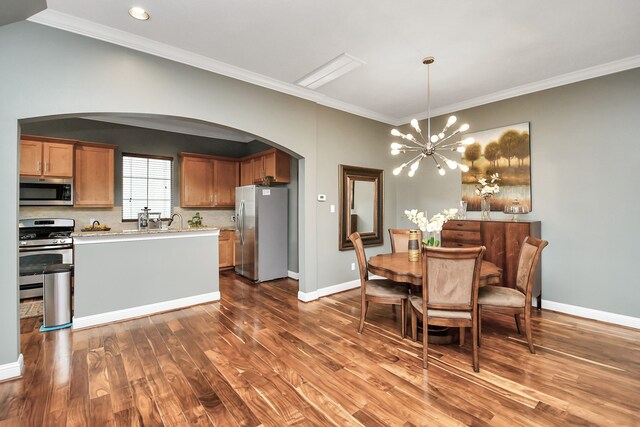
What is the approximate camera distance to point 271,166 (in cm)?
550

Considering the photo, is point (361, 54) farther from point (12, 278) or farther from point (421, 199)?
point (12, 278)

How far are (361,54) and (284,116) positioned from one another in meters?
1.33

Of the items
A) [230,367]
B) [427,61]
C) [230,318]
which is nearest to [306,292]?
[230,318]

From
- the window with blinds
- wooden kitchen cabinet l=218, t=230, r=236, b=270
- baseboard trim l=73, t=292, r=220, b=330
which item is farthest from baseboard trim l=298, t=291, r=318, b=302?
the window with blinds

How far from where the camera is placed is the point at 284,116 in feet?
13.3

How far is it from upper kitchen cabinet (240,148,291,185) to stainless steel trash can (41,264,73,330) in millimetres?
3256

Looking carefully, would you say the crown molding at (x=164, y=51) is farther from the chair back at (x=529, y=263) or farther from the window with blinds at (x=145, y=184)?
the chair back at (x=529, y=263)

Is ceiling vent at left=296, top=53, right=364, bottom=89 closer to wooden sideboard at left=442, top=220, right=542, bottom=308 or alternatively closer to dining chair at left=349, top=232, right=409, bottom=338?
dining chair at left=349, top=232, right=409, bottom=338

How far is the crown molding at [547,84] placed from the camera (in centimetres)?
332

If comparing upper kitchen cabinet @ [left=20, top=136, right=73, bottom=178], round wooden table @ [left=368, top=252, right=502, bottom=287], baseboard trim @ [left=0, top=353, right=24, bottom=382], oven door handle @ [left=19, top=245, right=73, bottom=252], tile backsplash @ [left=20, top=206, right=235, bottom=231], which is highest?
upper kitchen cabinet @ [left=20, top=136, right=73, bottom=178]

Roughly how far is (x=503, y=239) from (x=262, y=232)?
3.71 m

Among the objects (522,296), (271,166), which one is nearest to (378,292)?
(522,296)

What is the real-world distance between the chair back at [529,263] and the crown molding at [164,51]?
10.6 ft

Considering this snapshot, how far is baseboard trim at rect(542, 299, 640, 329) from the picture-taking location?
3295mm
